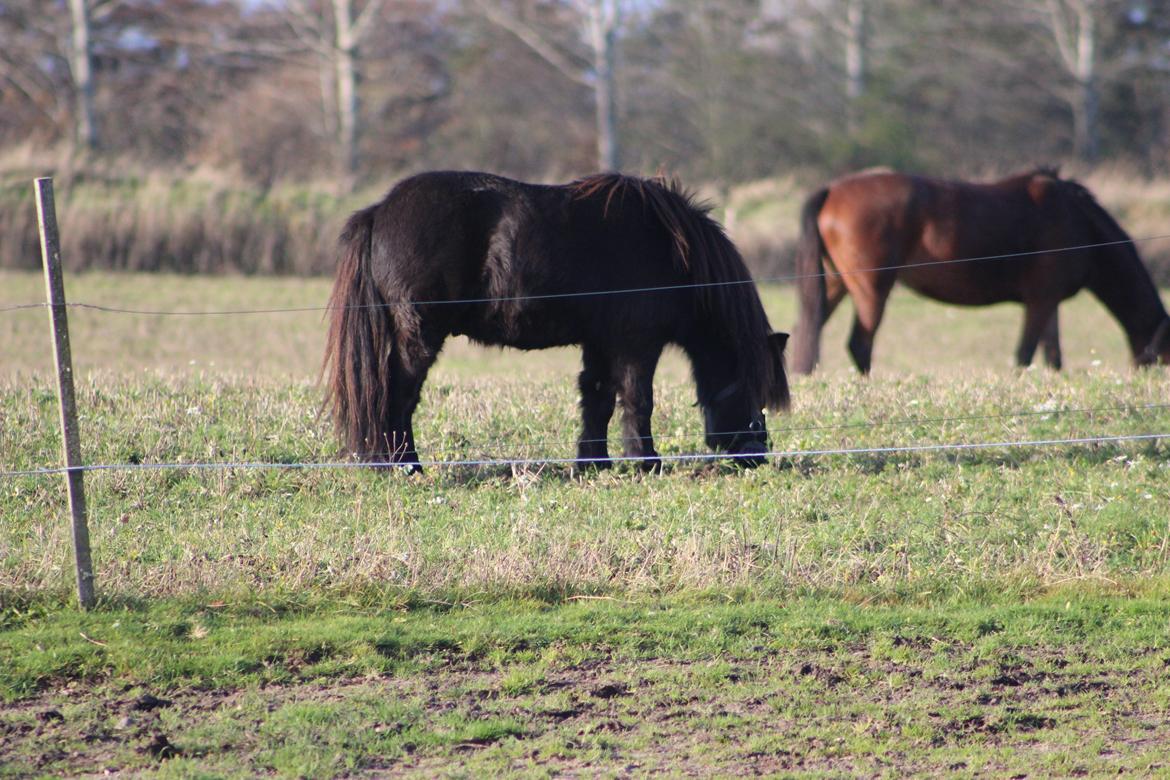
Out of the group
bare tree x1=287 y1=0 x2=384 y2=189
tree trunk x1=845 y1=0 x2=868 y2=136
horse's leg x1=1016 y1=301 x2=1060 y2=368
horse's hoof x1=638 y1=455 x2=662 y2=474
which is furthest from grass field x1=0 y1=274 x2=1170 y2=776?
tree trunk x1=845 y1=0 x2=868 y2=136

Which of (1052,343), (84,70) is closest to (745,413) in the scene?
(1052,343)

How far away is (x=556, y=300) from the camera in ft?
25.1

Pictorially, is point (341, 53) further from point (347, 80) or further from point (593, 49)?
point (593, 49)

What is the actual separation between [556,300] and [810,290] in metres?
5.77

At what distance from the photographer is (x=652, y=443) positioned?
7910mm

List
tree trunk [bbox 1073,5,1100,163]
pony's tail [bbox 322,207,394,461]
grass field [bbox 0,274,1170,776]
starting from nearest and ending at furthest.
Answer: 1. grass field [bbox 0,274,1170,776]
2. pony's tail [bbox 322,207,394,461]
3. tree trunk [bbox 1073,5,1100,163]

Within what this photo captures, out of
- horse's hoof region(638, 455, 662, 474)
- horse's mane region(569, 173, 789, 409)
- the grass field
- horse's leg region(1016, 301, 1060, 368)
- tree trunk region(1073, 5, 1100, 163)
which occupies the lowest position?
the grass field

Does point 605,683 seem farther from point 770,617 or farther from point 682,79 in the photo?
point 682,79

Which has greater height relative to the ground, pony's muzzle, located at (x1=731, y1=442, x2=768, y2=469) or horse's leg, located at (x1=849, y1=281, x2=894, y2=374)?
horse's leg, located at (x1=849, y1=281, x2=894, y2=374)

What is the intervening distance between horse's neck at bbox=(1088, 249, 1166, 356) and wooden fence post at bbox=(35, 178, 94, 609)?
421 inches

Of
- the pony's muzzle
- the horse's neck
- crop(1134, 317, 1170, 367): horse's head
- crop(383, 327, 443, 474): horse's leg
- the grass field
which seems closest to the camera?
the grass field

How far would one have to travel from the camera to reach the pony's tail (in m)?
7.44

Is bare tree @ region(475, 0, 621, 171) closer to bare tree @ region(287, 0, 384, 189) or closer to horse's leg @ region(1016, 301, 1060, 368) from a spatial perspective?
bare tree @ region(287, 0, 384, 189)

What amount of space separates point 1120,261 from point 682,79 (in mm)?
29144
